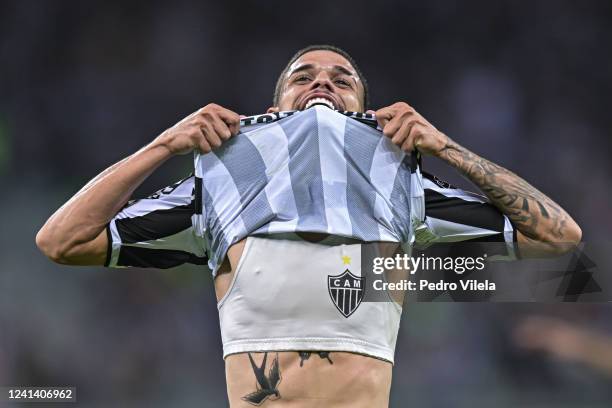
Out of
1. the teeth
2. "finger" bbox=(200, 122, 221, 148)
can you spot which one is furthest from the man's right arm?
the teeth

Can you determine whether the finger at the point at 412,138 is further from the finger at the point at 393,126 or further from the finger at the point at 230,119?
the finger at the point at 230,119

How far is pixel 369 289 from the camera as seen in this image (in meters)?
2.36

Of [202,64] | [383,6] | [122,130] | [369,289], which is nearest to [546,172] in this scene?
[383,6]

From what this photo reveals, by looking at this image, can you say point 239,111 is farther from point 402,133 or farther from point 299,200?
point 299,200

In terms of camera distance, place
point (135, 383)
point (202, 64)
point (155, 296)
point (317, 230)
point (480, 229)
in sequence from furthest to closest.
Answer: point (202, 64)
point (155, 296)
point (135, 383)
point (480, 229)
point (317, 230)

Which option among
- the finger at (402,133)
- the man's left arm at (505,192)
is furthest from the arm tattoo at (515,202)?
the finger at (402,133)

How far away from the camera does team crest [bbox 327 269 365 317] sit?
2299 mm

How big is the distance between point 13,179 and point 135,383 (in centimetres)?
156

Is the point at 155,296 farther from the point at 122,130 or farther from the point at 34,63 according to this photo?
the point at 34,63

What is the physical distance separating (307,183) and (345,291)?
1.06 feet

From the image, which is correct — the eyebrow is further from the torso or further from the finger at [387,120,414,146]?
the torso

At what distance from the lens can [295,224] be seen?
7.55ft

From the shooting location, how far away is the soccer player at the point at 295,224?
7.50ft

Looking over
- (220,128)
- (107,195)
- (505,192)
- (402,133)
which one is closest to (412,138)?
(402,133)
